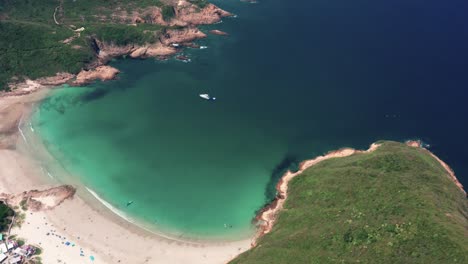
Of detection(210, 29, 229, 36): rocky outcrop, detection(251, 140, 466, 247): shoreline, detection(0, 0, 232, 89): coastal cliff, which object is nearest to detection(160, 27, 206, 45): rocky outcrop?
detection(0, 0, 232, 89): coastal cliff

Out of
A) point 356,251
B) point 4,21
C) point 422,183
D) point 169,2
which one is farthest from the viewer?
point 169,2

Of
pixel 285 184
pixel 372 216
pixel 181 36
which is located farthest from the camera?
pixel 181 36

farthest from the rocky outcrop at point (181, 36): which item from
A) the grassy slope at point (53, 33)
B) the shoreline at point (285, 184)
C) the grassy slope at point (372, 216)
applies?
the grassy slope at point (372, 216)

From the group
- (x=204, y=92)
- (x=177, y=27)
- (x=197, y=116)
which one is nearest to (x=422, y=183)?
(x=197, y=116)

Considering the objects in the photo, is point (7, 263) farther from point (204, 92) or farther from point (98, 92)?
point (204, 92)

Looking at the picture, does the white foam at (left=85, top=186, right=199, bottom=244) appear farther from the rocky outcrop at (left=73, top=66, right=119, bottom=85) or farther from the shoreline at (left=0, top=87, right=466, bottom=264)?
Result: the rocky outcrop at (left=73, top=66, right=119, bottom=85)

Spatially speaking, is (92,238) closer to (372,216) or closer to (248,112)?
(372,216)

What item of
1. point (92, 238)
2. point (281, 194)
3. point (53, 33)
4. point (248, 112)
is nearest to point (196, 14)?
point (53, 33)

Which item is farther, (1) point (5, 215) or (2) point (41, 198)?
(2) point (41, 198)
